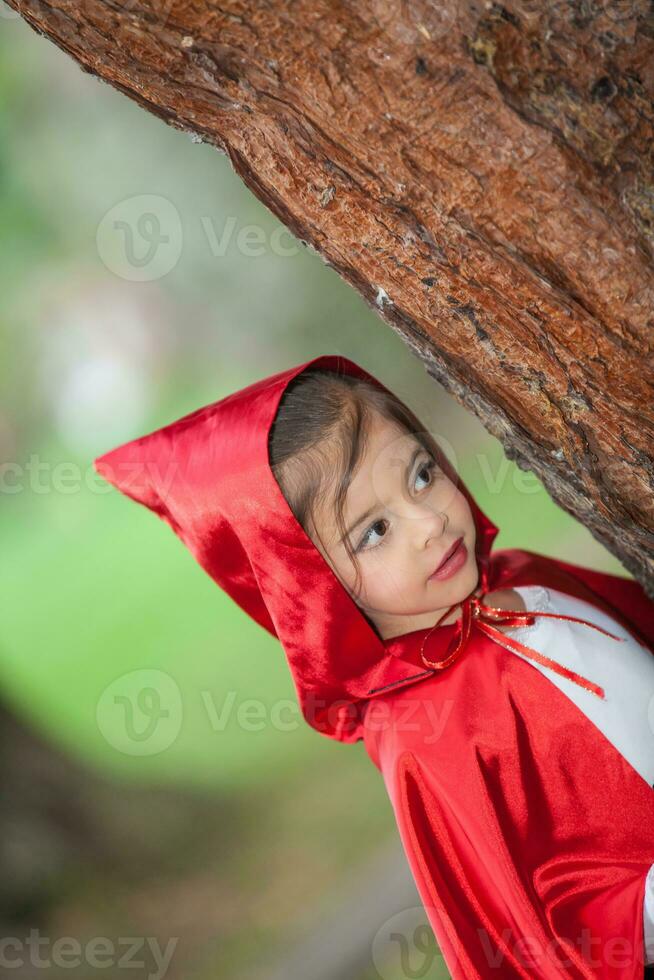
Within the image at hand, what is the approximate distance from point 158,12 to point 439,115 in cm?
23

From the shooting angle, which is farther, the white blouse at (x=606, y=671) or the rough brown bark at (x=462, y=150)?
the white blouse at (x=606, y=671)

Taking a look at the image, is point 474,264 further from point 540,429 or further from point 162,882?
point 162,882

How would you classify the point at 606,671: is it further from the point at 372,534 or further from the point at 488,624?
the point at 372,534

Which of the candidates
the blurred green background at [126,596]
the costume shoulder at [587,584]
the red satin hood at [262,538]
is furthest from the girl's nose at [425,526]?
the blurred green background at [126,596]

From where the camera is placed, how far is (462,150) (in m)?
0.70

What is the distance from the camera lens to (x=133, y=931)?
6.62 feet

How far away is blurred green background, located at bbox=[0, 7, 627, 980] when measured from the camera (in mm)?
2092

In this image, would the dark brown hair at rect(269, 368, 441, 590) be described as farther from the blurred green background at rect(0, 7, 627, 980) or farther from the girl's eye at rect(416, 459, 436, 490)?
the blurred green background at rect(0, 7, 627, 980)

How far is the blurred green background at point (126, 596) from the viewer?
2092mm

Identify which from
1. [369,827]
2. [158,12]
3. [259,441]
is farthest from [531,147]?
[369,827]

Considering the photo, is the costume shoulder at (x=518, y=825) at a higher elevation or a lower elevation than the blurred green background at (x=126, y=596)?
lower

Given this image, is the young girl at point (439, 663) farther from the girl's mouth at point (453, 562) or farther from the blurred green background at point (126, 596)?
the blurred green background at point (126, 596)

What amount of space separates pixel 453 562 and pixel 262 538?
0.23m

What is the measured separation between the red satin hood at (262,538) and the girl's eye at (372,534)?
0.16 feet
